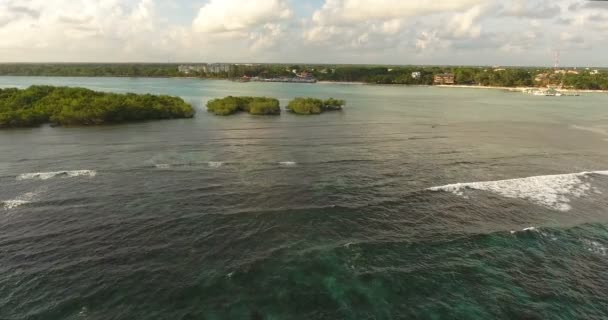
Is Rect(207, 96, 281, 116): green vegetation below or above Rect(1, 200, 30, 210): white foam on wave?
above

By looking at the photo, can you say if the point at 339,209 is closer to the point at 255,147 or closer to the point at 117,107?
the point at 255,147

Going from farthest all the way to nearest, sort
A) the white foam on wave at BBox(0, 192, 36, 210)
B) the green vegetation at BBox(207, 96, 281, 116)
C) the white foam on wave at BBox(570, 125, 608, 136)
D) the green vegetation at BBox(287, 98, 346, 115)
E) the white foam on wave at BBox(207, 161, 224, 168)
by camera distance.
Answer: the green vegetation at BBox(287, 98, 346, 115) → the green vegetation at BBox(207, 96, 281, 116) → the white foam on wave at BBox(570, 125, 608, 136) → the white foam on wave at BBox(207, 161, 224, 168) → the white foam on wave at BBox(0, 192, 36, 210)

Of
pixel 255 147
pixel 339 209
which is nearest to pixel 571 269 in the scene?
pixel 339 209

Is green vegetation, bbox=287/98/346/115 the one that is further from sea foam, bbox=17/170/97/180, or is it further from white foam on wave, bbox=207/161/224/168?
sea foam, bbox=17/170/97/180

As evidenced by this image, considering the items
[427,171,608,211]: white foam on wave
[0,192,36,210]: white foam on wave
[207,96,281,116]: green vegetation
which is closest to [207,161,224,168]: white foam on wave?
[0,192,36,210]: white foam on wave

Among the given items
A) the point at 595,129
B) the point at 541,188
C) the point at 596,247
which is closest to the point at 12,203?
the point at 596,247

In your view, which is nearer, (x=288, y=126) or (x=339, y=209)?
(x=339, y=209)

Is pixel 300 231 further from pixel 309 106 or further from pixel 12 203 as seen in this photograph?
pixel 309 106
